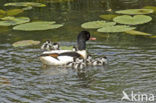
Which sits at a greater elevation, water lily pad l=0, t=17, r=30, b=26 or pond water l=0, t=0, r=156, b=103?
water lily pad l=0, t=17, r=30, b=26

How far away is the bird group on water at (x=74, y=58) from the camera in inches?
423

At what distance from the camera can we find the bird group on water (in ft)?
35.2

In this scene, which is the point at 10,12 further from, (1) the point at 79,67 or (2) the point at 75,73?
(2) the point at 75,73

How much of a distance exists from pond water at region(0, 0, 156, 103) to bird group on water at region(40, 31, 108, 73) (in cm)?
20

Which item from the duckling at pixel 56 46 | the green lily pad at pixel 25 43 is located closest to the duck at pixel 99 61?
the duckling at pixel 56 46

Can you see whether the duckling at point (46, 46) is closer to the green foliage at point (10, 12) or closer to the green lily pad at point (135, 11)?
the green lily pad at point (135, 11)

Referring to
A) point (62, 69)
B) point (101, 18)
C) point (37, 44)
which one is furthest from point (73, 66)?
point (101, 18)

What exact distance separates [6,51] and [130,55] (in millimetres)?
3311

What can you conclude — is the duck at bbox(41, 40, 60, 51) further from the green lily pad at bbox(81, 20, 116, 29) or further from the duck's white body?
the green lily pad at bbox(81, 20, 116, 29)

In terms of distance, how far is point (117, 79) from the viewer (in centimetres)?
949

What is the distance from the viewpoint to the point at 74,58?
36.3ft

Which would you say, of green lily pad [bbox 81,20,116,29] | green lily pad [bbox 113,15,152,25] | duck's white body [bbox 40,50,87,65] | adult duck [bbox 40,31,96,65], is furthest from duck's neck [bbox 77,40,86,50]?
green lily pad [bbox 113,15,152,25]

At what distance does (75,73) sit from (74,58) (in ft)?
2.48

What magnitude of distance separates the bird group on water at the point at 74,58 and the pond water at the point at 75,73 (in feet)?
0.66
